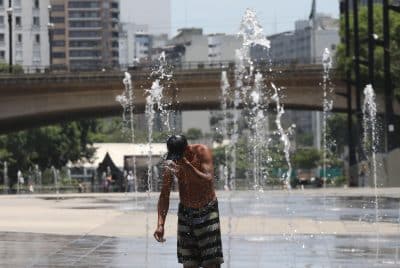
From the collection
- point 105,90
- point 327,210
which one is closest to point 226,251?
point 327,210

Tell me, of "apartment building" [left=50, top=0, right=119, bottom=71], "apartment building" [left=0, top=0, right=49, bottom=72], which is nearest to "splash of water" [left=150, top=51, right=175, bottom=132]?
"apartment building" [left=0, top=0, right=49, bottom=72]

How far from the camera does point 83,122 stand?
98.2 meters

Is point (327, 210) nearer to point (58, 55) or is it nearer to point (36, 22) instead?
point (36, 22)

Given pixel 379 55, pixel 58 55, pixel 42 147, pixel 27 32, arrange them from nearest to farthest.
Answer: pixel 379 55, pixel 42 147, pixel 27 32, pixel 58 55

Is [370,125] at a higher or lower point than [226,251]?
higher

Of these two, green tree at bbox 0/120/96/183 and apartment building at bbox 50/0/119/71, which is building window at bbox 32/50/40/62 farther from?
green tree at bbox 0/120/96/183

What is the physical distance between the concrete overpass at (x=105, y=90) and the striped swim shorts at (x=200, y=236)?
60482 mm

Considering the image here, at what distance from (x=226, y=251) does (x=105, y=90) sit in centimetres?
5747

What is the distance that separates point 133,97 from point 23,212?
45.9 m

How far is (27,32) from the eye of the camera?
15112 centimetres

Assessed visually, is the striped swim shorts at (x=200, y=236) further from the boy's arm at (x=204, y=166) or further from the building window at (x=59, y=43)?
the building window at (x=59, y=43)

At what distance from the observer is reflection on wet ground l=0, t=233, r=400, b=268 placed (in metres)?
13.8

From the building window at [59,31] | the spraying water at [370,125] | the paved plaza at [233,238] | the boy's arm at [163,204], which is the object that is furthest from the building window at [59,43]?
the boy's arm at [163,204]

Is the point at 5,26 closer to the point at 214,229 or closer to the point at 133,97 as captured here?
the point at 133,97
